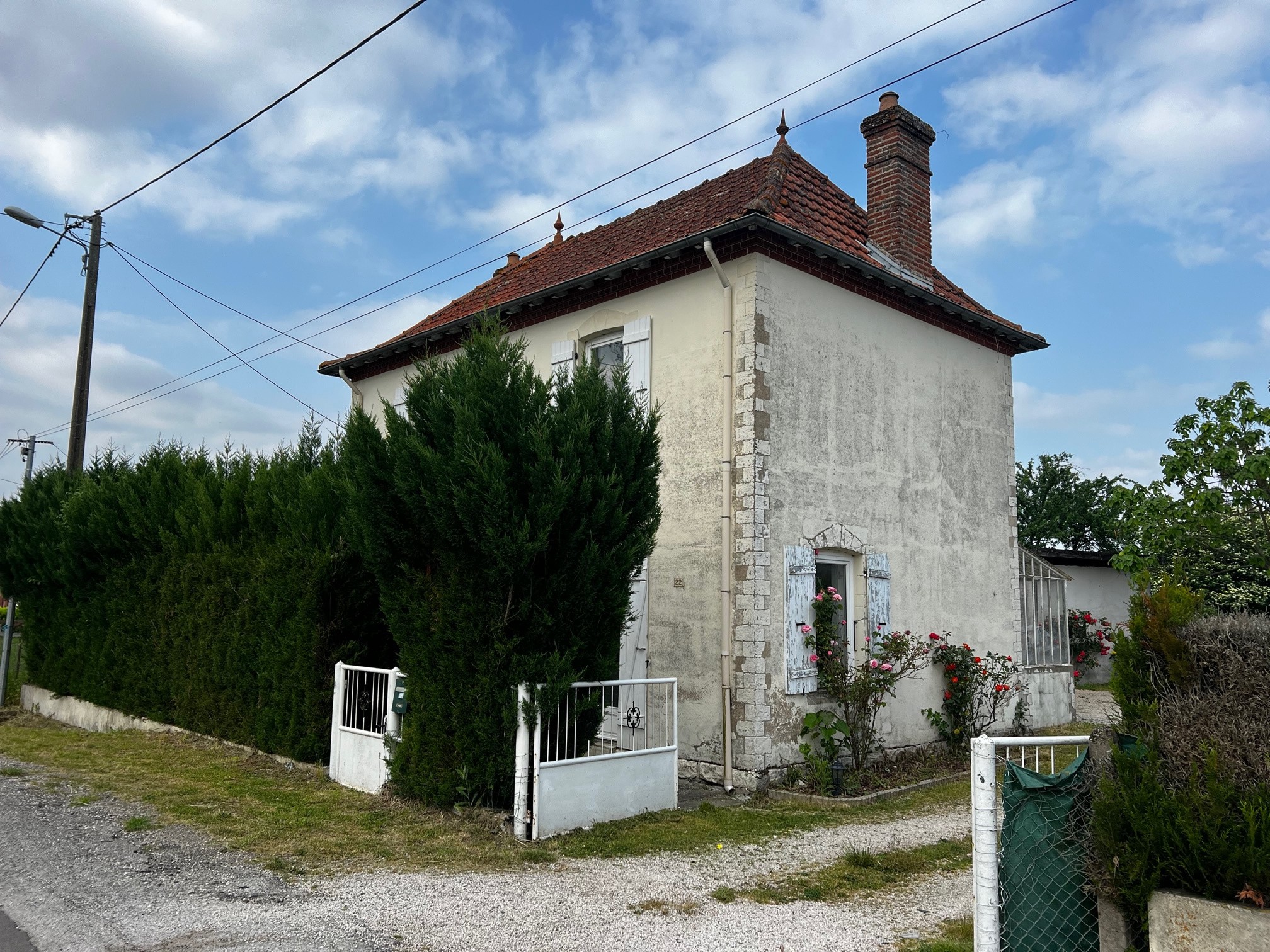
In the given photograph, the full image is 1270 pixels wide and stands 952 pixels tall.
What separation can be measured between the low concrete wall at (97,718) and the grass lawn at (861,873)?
4904mm

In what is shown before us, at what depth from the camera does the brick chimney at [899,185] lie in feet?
37.5

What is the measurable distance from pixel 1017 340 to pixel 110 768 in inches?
455

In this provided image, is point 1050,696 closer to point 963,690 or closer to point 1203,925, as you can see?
point 963,690

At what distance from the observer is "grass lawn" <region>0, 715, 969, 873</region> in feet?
20.6

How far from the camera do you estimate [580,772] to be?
693cm

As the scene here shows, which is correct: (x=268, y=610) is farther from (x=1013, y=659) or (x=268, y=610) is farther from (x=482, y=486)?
(x=1013, y=659)

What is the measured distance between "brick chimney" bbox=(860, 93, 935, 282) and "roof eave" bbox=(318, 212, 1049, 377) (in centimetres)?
86

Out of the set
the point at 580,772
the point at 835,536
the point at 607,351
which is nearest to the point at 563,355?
the point at 607,351

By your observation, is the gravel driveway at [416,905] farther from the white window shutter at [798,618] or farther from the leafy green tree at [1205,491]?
the leafy green tree at [1205,491]

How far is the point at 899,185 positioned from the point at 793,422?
4046mm

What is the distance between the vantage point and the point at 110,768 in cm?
937

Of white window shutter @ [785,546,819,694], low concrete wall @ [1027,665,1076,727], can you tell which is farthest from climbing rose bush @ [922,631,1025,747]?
white window shutter @ [785,546,819,694]

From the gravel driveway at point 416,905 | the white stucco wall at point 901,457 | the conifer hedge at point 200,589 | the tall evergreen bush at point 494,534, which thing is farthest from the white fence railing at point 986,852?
the conifer hedge at point 200,589

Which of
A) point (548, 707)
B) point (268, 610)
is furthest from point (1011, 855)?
point (268, 610)
